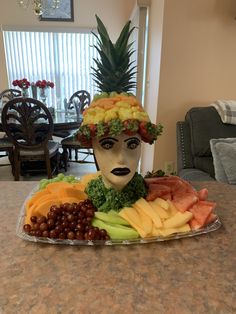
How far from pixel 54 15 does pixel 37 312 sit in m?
4.90

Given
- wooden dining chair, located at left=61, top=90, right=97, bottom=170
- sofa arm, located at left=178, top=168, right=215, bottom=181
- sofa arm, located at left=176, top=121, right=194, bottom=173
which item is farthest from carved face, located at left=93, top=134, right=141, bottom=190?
wooden dining chair, located at left=61, top=90, right=97, bottom=170

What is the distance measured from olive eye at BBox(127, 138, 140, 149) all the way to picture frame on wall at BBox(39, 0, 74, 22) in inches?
175

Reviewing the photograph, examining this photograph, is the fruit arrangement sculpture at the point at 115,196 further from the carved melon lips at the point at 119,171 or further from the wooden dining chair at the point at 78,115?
the wooden dining chair at the point at 78,115

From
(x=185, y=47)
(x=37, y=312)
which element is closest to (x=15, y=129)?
(x=185, y=47)

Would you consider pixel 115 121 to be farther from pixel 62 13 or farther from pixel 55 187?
pixel 62 13

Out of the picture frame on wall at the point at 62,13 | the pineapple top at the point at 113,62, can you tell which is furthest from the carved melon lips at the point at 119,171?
the picture frame on wall at the point at 62,13

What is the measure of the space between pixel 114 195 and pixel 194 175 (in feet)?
3.89

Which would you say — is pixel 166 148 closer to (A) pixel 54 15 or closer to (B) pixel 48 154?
(B) pixel 48 154

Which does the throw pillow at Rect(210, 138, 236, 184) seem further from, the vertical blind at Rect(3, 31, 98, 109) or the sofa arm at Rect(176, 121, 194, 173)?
the vertical blind at Rect(3, 31, 98, 109)

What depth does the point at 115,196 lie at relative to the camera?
0.86 metres

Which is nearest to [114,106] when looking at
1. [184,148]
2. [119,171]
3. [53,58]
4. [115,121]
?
[115,121]

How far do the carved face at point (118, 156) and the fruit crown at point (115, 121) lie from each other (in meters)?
A: 0.03

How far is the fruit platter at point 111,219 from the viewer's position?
0.78 meters

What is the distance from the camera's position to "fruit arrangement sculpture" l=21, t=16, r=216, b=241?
79cm
